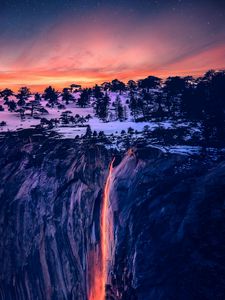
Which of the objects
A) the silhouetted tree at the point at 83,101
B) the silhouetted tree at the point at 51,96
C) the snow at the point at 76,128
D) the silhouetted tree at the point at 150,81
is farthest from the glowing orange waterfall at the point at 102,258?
the silhouetted tree at the point at 150,81

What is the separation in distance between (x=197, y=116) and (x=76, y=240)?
2514 cm

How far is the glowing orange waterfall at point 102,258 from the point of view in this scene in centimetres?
2745

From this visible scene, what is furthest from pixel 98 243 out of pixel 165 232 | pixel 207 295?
pixel 207 295

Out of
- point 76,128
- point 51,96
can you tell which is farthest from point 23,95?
point 76,128

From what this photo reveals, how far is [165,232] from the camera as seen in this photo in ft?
69.2

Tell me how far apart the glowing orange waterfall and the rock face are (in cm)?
86

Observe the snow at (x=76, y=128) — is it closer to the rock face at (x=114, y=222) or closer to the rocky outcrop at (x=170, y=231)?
the rock face at (x=114, y=222)

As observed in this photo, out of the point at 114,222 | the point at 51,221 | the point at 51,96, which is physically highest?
the point at 51,96

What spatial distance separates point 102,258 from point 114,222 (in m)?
4.97

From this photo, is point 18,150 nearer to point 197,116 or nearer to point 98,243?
point 98,243

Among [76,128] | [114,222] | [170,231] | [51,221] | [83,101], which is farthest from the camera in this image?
[83,101]

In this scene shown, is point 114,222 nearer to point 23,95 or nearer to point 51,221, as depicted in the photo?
point 51,221

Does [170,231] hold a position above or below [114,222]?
above

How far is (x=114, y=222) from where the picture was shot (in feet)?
87.8
